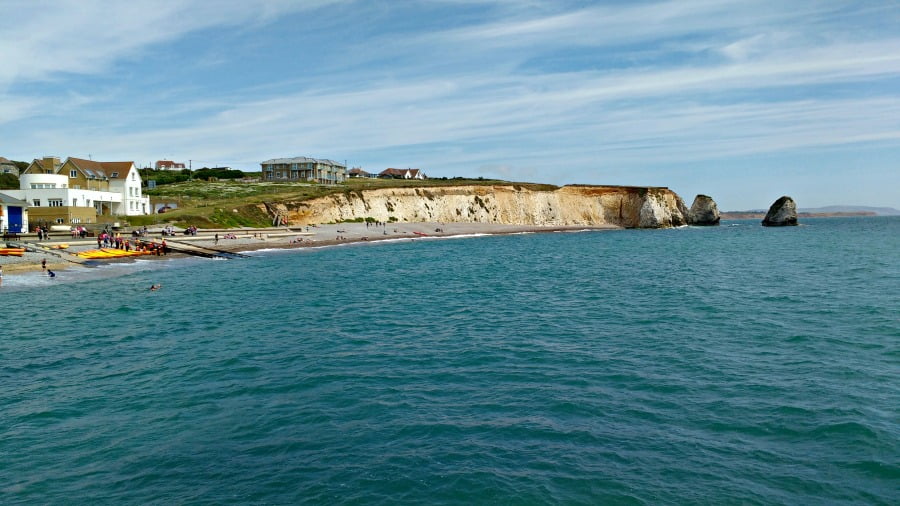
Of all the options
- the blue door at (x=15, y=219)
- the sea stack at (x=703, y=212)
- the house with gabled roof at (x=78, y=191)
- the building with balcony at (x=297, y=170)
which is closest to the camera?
the blue door at (x=15, y=219)

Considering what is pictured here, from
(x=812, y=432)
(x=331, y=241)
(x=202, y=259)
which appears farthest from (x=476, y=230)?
(x=812, y=432)

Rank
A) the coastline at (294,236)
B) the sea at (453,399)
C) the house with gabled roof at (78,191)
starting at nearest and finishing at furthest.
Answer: the sea at (453,399) → the coastline at (294,236) → the house with gabled roof at (78,191)

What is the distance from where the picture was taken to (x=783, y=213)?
157625mm

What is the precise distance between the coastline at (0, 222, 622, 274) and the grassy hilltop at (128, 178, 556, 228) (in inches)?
190

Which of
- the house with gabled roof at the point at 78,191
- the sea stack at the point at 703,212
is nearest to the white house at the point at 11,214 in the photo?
the house with gabled roof at the point at 78,191

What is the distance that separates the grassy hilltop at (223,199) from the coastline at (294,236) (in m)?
4.84

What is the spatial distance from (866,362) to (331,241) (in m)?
69.0

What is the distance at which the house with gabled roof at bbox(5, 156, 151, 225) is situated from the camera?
69312mm

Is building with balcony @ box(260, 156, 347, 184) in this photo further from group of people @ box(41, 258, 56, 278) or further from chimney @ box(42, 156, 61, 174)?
group of people @ box(41, 258, 56, 278)

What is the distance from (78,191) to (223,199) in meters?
30.7

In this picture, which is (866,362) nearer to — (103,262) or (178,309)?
(178,309)

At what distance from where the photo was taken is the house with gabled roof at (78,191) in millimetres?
69312

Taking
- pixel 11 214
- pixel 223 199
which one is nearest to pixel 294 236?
pixel 223 199

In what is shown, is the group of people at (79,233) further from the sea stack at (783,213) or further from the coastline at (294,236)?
the sea stack at (783,213)
